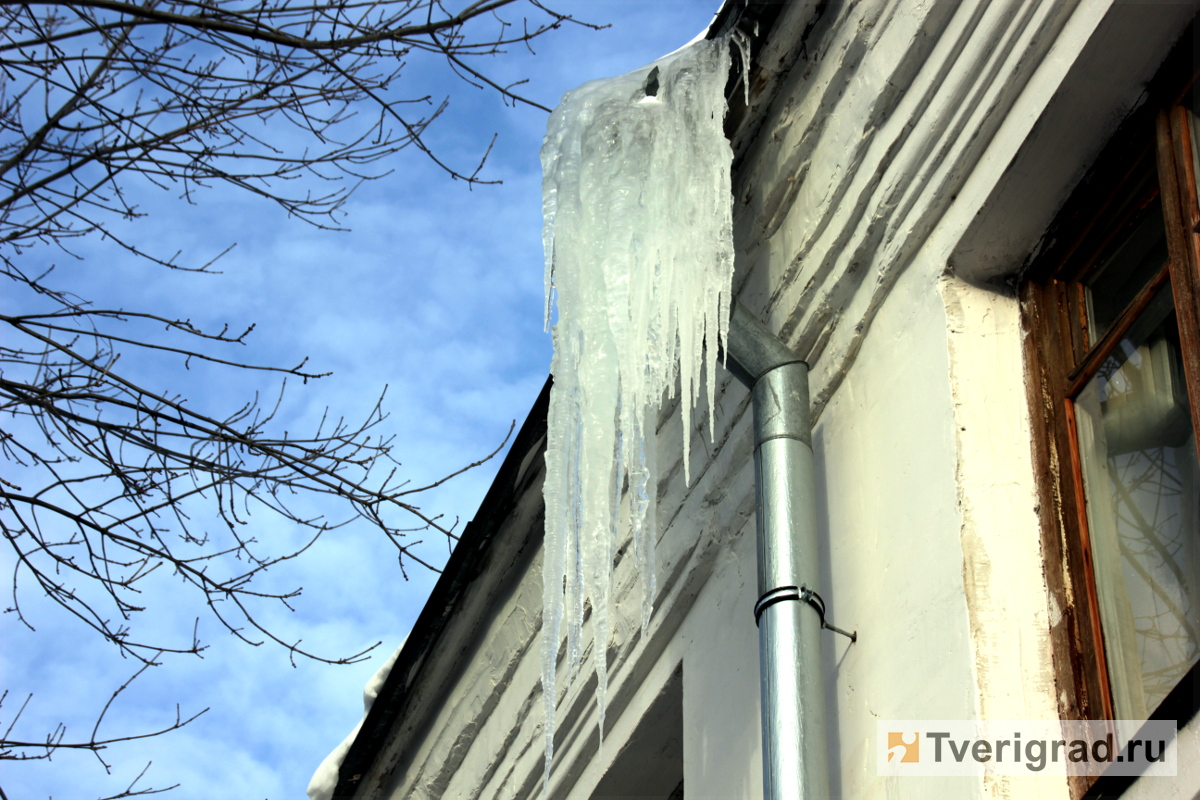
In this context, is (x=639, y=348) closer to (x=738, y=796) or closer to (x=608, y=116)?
(x=608, y=116)

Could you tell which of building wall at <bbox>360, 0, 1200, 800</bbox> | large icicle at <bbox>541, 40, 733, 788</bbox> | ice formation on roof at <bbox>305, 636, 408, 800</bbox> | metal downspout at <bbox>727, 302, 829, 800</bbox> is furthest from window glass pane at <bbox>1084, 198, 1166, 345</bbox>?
ice formation on roof at <bbox>305, 636, 408, 800</bbox>

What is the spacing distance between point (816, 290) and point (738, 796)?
3.75 feet

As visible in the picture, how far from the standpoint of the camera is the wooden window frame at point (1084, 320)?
2133mm

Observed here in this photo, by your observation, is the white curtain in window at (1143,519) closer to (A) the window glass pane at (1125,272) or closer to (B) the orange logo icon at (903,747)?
(A) the window glass pane at (1125,272)

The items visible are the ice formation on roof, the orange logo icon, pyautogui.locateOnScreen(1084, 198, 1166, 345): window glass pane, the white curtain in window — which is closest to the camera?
the white curtain in window

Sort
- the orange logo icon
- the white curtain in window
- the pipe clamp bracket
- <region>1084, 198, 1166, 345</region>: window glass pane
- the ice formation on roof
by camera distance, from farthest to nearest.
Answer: the ice formation on roof
the pipe clamp bracket
<region>1084, 198, 1166, 345</region>: window glass pane
the orange logo icon
the white curtain in window

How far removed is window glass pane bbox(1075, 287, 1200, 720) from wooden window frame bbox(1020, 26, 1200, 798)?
26 mm

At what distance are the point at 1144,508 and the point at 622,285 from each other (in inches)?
50.5

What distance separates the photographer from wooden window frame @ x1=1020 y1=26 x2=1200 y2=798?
2133 millimetres

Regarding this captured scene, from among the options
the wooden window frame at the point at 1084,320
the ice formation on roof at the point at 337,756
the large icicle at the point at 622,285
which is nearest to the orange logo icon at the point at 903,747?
the wooden window frame at the point at 1084,320

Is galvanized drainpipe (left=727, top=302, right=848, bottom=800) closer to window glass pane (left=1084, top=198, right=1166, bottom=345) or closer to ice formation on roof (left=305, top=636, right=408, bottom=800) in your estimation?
window glass pane (left=1084, top=198, right=1166, bottom=345)

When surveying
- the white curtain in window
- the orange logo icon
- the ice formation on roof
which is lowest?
the orange logo icon

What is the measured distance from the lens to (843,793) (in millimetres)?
2441

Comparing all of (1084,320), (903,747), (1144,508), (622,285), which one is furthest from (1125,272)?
(622,285)
